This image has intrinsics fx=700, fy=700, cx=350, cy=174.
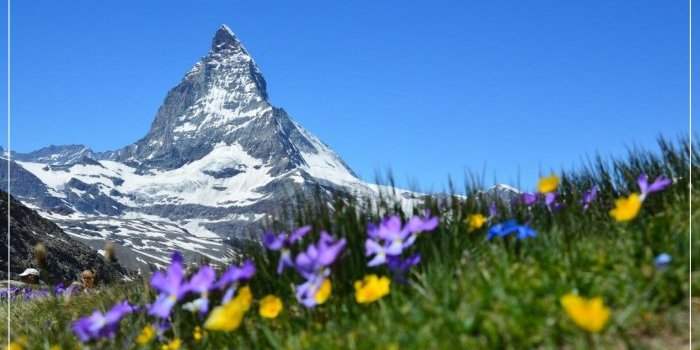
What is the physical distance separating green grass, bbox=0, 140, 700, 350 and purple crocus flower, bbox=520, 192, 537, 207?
179 mm

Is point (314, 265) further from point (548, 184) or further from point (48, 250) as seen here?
point (48, 250)

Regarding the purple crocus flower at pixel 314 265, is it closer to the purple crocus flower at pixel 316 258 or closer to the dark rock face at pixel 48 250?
the purple crocus flower at pixel 316 258

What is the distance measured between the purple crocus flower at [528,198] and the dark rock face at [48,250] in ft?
69.7

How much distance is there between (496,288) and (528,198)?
2350 millimetres

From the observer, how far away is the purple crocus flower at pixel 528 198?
5348mm

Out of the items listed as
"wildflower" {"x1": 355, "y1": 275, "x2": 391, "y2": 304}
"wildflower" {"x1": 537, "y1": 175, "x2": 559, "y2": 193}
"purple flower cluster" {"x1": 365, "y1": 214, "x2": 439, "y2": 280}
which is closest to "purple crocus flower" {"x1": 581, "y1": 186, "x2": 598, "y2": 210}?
"wildflower" {"x1": 537, "y1": 175, "x2": 559, "y2": 193}

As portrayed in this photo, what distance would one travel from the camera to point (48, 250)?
87.5ft

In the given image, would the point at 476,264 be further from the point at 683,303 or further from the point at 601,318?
the point at 601,318

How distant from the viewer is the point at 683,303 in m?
3.28

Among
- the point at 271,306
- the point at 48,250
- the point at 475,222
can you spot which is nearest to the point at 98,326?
the point at 271,306

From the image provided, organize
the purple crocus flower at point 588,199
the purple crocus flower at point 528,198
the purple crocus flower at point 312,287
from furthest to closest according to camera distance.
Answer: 1. the purple crocus flower at point 528,198
2. the purple crocus flower at point 588,199
3. the purple crocus flower at point 312,287

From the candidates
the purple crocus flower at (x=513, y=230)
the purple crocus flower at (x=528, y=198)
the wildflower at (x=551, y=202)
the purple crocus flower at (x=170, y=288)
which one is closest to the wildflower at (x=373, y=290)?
the purple crocus flower at (x=513, y=230)

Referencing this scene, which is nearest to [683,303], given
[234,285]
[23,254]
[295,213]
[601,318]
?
[601,318]

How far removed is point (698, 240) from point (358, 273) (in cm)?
190
